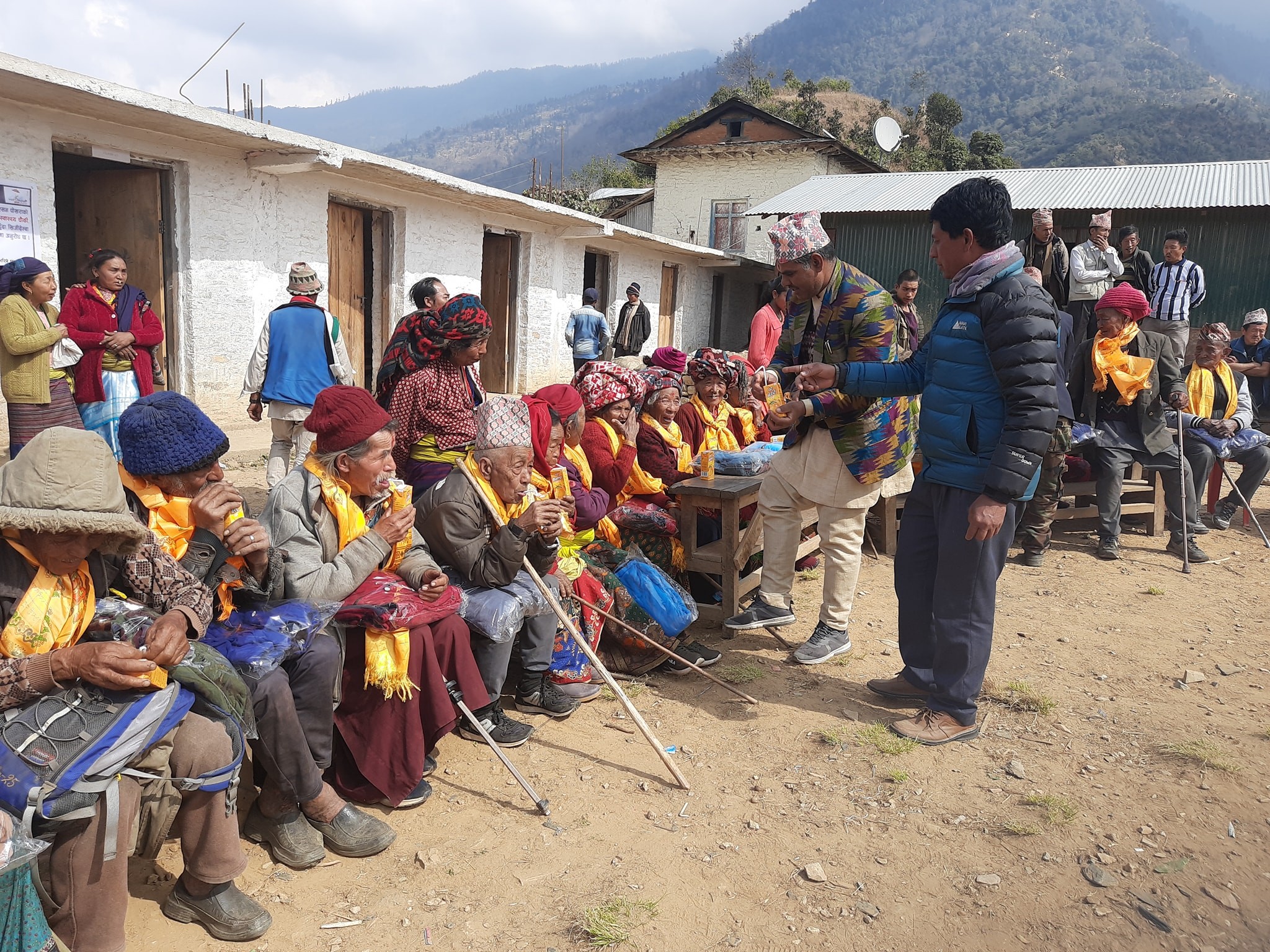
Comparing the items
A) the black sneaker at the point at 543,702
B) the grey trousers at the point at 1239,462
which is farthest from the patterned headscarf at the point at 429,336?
the grey trousers at the point at 1239,462

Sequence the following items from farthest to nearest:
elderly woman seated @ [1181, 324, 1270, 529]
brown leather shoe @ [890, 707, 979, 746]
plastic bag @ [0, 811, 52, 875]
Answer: elderly woman seated @ [1181, 324, 1270, 529]
brown leather shoe @ [890, 707, 979, 746]
plastic bag @ [0, 811, 52, 875]

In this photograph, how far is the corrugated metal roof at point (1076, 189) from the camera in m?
14.4

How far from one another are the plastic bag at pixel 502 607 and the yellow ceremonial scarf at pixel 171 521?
85 cm

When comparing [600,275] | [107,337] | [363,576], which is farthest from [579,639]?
[600,275]

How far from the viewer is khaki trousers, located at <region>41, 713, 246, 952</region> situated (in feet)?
6.48

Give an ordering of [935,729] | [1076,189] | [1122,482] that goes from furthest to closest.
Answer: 1. [1076,189]
2. [1122,482]
3. [935,729]

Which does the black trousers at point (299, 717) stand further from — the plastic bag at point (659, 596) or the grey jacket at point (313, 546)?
the plastic bag at point (659, 596)

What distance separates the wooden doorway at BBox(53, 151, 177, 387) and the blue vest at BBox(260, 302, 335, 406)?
9.42 ft

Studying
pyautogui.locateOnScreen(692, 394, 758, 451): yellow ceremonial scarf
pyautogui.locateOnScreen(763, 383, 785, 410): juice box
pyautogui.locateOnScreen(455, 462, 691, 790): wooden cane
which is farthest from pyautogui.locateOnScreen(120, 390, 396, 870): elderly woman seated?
pyautogui.locateOnScreen(763, 383, 785, 410): juice box

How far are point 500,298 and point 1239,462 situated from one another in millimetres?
10103

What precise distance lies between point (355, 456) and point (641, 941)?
1684 mm

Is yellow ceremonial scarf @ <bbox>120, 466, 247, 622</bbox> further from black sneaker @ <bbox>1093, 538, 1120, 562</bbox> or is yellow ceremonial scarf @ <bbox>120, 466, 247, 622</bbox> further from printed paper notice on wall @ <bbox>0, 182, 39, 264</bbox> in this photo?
black sneaker @ <bbox>1093, 538, 1120, 562</bbox>

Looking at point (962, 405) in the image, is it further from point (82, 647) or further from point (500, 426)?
point (82, 647)

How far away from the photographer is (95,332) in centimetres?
547
